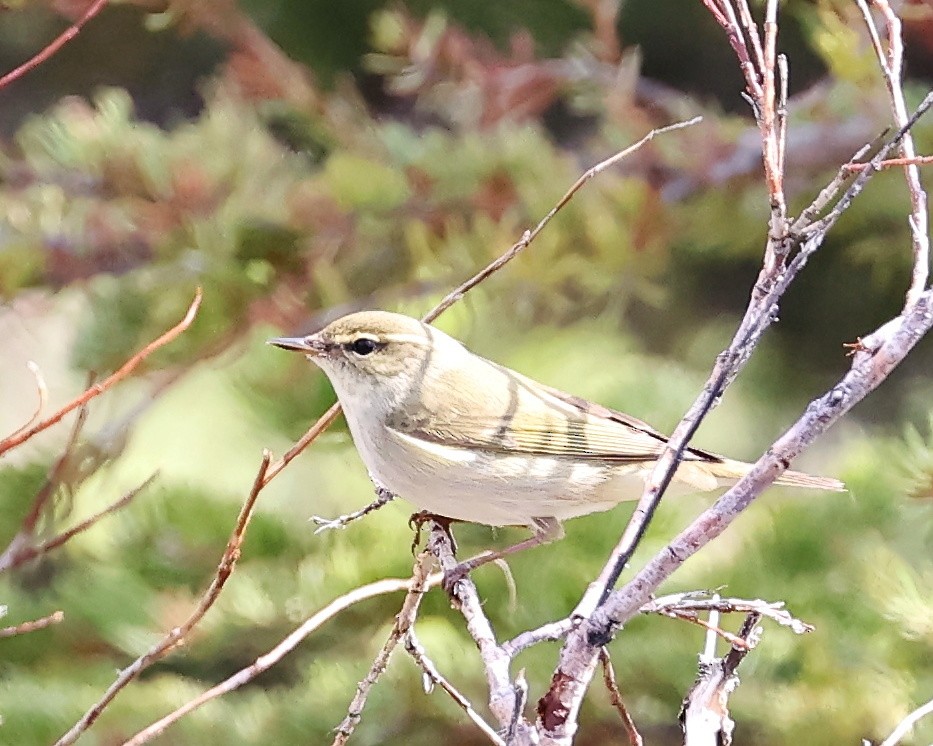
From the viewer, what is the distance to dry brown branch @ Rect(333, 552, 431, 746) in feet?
1.47

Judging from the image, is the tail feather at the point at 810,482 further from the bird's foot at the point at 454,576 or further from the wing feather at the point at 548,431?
the bird's foot at the point at 454,576

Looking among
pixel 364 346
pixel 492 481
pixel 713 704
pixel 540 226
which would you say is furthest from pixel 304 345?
pixel 713 704

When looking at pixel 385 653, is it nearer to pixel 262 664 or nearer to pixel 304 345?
pixel 262 664

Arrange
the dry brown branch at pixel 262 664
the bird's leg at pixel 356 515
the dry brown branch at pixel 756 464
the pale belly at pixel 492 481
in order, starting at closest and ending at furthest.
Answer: the dry brown branch at pixel 756 464, the dry brown branch at pixel 262 664, the bird's leg at pixel 356 515, the pale belly at pixel 492 481

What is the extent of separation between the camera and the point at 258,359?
1081 mm

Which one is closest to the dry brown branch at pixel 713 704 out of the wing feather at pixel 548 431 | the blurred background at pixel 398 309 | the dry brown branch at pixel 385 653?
the dry brown branch at pixel 385 653

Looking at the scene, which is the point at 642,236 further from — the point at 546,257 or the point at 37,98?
the point at 37,98

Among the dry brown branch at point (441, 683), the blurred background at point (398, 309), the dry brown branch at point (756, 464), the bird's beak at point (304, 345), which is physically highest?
the dry brown branch at point (756, 464)

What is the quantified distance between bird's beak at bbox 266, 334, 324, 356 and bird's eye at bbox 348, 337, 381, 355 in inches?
0.9

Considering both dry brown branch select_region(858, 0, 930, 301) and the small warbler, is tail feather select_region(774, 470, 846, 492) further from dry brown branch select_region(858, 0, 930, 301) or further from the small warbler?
dry brown branch select_region(858, 0, 930, 301)

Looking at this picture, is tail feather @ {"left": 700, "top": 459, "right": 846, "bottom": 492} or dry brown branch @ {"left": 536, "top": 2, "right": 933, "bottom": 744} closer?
dry brown branch @ {"left": 536, "top": 2, "right": 933, "bottom": 744}

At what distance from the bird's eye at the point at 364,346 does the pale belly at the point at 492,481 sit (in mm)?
70

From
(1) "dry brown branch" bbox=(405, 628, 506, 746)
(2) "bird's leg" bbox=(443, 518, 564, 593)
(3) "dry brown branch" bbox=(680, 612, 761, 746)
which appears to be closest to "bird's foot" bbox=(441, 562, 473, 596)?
(2) "bird's leg" bbox=(443, 518, 564, 593)

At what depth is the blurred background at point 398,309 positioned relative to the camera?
990 millimetres
